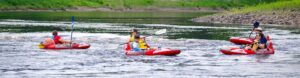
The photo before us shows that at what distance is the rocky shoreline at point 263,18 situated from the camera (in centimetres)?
9794

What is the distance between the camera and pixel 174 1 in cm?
16538

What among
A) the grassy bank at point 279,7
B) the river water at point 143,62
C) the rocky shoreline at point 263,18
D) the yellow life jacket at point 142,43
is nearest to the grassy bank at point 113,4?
the rocky shoreline at point 263,18

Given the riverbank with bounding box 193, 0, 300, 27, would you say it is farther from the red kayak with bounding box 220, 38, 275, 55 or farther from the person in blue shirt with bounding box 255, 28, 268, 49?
the person in blue shirt with bounding box 255, 28, 268, 49

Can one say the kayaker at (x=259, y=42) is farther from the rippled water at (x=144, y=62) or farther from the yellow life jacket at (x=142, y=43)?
the yellow life jacket at (x=142, y=43)

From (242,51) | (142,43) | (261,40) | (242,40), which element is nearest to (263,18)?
(242,40)

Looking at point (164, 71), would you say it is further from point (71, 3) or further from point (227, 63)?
point (71, 3)

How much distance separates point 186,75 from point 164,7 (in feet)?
395

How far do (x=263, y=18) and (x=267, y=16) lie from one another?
1402 mm

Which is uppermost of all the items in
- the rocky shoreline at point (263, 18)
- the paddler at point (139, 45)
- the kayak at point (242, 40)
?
the paddler at point (139, 45)

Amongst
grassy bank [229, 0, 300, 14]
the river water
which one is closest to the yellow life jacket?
the river water

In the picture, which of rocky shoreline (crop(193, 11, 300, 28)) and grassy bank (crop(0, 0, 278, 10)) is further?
grassy bank (crop(0, 0, 278, 10))

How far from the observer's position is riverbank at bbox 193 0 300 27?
99.0 m

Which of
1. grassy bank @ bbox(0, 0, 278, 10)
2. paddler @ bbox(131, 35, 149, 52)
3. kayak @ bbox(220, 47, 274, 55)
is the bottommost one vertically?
grassy bank @ bbox(0, 0, 278, 10)

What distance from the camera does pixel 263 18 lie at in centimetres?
10312
